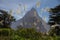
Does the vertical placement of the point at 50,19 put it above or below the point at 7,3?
below

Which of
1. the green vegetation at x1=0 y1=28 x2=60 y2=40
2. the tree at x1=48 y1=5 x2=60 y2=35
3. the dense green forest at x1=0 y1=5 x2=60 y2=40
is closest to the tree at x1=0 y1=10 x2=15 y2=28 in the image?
the dense green forest at x1=0 y1=5 x2=60 y2=40

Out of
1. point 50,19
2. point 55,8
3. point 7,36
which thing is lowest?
point 7,36

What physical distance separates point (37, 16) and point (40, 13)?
19 centimetres

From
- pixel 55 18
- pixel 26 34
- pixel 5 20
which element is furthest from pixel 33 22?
pixel 55 18

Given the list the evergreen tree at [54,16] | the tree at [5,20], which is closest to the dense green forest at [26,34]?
the tree at [5,20]

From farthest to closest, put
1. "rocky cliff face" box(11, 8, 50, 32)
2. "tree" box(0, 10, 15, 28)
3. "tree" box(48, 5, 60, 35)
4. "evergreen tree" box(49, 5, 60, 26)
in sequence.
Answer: "evergreen tree" box(49, 5, 60, 26)
"tree" box(48, 5, 60, 35)
"tree" box(0, 10, 15, 28)
"rocky cliff face" box(11, 8, 50, 32)

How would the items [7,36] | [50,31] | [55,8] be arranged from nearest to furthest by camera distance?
[7,36] < [50,31] < [55,8]

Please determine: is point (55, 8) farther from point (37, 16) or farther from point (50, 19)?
point (37, 16)

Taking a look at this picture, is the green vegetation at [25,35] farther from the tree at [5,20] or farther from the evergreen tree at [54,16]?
the evergreen tree at [54,16]

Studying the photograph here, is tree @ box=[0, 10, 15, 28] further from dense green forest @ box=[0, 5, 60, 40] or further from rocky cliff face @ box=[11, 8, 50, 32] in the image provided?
rocky cliff face @ box=[11, 8, 50, 32]

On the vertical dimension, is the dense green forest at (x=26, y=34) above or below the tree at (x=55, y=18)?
below

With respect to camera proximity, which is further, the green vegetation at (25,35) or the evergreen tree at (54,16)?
the evergreen tree at (54,16)

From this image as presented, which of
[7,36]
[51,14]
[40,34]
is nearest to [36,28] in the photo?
[40,34]

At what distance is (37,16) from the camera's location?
3.61 m
